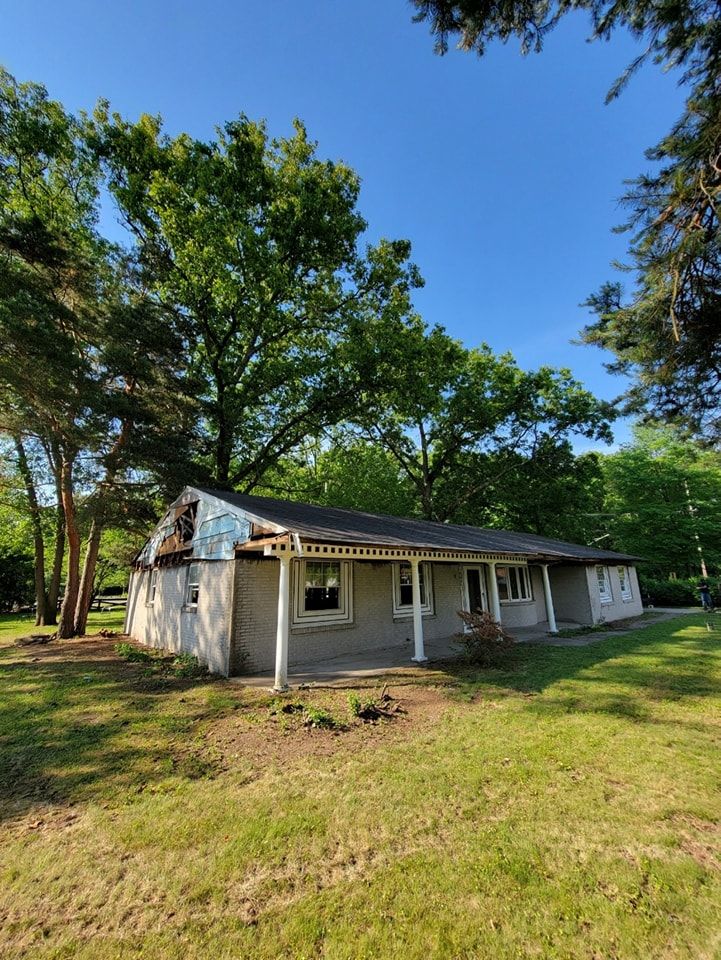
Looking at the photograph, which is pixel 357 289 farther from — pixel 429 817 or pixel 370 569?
pixel 429 817

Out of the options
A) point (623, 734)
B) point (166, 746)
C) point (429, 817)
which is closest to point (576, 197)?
point (623, 734)

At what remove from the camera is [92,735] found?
5570 mm

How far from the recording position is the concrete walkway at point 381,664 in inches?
315

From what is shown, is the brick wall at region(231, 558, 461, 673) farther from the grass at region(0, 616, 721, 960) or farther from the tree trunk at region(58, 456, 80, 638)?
the tree trunk at region(58, 456, 80, 638)

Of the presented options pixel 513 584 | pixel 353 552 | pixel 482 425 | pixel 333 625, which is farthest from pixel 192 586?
pixel 482 425

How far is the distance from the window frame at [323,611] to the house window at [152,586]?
263 inches

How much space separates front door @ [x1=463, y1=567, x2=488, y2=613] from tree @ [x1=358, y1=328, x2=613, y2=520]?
37.5 ft

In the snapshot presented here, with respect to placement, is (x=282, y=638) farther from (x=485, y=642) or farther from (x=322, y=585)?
(x=485, y=642)

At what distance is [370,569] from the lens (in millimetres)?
11094

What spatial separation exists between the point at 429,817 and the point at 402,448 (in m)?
24.8

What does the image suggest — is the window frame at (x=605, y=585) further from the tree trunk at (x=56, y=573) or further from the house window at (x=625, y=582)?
the tree trunk at (x=56, y=573)

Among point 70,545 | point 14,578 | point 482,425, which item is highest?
point 482,425

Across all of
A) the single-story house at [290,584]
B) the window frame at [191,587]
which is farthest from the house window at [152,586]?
the window frame at [191,587]

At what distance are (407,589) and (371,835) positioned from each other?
8.95 m
